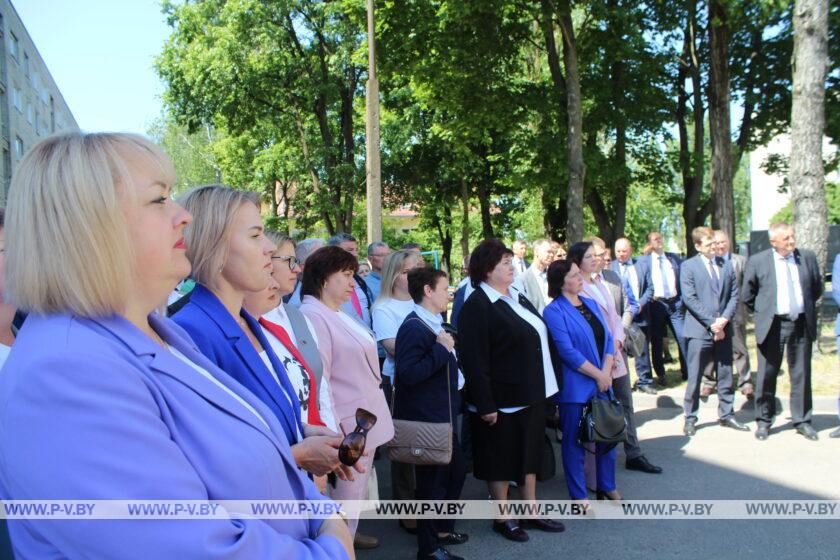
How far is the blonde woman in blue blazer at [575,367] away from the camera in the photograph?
17.2 feet

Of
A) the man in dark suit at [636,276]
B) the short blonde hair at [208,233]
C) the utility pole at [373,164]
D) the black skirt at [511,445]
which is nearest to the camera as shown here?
the short blonde hair at [208,233]

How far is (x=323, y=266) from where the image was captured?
13.1ft

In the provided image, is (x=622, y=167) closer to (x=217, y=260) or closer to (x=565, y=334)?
(x=565, y=334)

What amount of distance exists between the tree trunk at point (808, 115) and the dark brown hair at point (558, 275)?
19.3 ft

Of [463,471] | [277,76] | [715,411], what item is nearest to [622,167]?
[715,411]

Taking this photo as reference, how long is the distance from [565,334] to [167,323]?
162 inches

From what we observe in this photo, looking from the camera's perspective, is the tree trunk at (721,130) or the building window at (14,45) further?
the building window at (14,45)

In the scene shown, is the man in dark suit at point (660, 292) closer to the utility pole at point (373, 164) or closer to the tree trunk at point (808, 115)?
the tree trunk at point (808, 115)

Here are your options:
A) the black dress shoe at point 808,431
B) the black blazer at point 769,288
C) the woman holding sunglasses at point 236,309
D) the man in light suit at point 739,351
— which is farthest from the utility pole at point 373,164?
the woman holding sunglasses at point 236,309

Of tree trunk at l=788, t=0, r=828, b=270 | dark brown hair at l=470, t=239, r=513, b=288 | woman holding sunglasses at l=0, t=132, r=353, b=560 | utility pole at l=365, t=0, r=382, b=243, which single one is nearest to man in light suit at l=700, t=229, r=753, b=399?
tree trunk at l=788, t=0, r=828, b=270

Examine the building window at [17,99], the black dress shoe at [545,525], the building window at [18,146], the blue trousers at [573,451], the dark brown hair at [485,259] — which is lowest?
the black dress shoe at [545,525]

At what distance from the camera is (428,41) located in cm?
1619

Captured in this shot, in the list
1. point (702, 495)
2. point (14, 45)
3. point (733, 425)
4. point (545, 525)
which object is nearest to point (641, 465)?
point (702, 495)

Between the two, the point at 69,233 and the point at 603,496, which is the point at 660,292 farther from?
the point at 69,233
